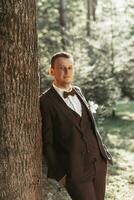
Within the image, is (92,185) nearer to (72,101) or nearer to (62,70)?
(72,101)

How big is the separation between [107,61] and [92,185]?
16807mm

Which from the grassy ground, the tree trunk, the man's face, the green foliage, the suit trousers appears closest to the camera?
the tree trunk

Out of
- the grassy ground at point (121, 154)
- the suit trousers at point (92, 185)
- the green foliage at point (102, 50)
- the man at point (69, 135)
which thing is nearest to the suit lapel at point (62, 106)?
the man at point (69, 135)

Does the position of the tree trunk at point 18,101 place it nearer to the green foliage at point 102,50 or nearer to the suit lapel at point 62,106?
the suit lapel at point 62,106

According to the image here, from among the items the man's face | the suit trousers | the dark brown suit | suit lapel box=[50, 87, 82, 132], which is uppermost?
the man's face

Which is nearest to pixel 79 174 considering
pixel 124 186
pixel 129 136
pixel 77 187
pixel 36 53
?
pixel 77 187

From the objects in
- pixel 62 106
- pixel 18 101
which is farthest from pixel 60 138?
pixel 18 101

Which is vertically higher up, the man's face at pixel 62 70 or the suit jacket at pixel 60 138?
the man's face at pixel 62 70

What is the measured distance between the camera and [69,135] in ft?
13.4

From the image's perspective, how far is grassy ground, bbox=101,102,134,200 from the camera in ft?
25.7

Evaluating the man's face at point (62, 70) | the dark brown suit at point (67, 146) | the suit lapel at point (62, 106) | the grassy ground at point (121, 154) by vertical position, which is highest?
the man's face at point (62, 70)

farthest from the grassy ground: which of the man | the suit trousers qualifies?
the man

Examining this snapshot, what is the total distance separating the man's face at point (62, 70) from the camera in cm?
406

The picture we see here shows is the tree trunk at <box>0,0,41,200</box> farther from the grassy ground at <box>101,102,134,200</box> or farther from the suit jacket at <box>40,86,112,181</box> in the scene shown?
the grassy ground at <box>101,102,134,200</box>
